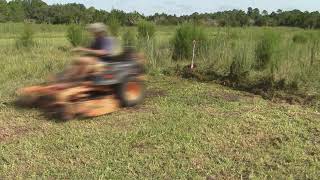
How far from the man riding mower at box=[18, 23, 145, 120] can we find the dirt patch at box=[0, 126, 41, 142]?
0.57 meters

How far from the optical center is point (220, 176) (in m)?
4.96

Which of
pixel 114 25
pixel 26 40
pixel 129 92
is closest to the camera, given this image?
pixel 129 92

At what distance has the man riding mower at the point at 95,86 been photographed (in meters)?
7.00

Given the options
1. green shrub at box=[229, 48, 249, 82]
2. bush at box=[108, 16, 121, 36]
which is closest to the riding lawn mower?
green shrub at box=[229, 48, 249, 82]

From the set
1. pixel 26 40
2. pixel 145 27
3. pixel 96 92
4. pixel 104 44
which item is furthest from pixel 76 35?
pixel 96 92

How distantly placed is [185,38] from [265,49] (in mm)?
3566

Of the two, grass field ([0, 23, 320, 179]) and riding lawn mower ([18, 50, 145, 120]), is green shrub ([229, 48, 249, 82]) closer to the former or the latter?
grass field ([0, 23, 320, 179])

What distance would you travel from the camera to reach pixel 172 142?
5938 millimetres

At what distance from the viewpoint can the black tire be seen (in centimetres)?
771

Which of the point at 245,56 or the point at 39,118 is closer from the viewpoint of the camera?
the point at 39,118

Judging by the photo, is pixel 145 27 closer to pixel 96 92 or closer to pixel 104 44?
pixel 104 44

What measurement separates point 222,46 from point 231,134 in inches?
267

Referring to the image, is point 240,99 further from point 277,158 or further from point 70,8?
point 70,8

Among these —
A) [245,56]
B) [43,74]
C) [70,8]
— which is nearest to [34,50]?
[43,74]
